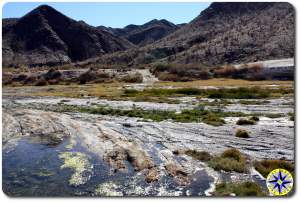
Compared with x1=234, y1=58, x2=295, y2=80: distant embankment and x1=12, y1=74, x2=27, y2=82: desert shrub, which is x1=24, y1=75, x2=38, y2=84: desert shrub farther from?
x1=234, y1=58, x2=295, y2=80: distant embankment

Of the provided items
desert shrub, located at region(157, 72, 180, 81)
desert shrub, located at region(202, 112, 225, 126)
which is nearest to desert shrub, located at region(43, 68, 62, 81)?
desert shrub, located at region(157, 72, 180, 81)

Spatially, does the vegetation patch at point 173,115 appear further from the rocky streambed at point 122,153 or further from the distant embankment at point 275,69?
the distant embankment at point 275,69

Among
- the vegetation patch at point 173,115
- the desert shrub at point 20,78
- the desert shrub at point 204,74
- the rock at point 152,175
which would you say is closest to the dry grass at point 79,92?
the vegetation patch at point 173,115

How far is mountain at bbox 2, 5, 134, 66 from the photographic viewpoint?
143125mm

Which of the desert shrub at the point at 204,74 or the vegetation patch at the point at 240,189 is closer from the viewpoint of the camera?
the vegetation patch at the point at 240,189

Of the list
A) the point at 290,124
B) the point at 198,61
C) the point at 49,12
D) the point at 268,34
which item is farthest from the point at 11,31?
the point at 290,124

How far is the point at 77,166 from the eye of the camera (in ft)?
61.5

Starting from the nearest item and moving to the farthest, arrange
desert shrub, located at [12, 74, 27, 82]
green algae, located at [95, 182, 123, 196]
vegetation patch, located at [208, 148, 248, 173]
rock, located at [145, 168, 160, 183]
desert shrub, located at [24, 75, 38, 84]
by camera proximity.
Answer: green algae, located at [95, 182, 123, 196] → rock, located at [145, 168, 160, 183] → vegetation patch, located at [208, 148, 248, 173] → desert shrub, located at [24, 75, 38, 84] → desert shrub, located at [12, 74, 27, 82]

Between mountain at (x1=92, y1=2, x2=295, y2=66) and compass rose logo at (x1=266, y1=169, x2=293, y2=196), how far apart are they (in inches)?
2288

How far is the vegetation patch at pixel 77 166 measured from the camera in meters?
16.6

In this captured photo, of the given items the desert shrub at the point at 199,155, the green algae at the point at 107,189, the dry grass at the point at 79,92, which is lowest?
the dry grass at the point at 79,92

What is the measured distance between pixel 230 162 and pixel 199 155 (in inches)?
88.3

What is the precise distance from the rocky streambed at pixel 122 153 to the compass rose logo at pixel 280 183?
1.78m

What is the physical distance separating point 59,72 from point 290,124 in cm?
7195
